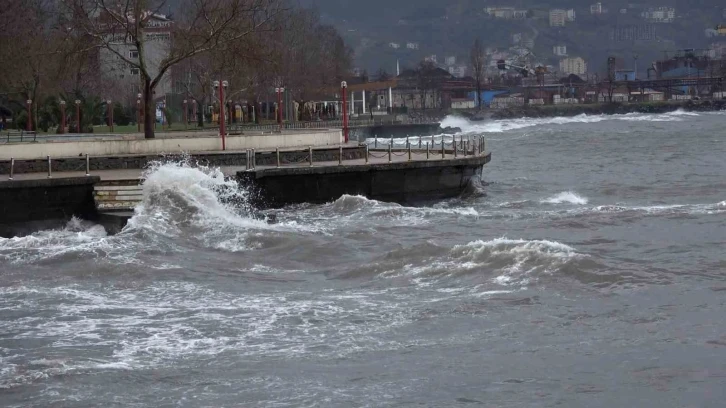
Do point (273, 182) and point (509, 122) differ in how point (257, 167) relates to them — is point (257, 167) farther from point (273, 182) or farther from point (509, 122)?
point (509, 122)

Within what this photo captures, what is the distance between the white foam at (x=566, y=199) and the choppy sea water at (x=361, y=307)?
4.08m

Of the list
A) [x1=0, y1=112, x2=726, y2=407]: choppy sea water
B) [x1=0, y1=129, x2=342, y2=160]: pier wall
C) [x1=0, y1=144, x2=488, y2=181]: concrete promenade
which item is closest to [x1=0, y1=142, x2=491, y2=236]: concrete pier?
[x1=0, y1=144, x2=488, y2=181]: concrete promenade

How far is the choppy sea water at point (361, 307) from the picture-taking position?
15.0 m

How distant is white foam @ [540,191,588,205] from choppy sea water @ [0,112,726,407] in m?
4.08

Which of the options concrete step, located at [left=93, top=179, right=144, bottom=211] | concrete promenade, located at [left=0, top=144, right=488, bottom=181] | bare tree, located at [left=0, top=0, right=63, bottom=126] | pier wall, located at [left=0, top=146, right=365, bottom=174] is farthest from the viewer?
bare tree, located at [left=0, top=0, right=63, bottom=126]

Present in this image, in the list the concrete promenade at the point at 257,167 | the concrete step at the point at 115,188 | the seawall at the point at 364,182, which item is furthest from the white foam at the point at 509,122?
the concrete step at the point at 115,188

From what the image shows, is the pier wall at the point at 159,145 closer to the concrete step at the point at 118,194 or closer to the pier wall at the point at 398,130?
the concrete step at the point at 118,194

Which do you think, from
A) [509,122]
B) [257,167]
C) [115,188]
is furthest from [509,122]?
[115,188]

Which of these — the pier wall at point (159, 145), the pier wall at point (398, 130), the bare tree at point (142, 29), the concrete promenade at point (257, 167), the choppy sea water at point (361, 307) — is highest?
the bare tree at point (142, 29)

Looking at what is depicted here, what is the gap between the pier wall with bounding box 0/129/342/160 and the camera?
3847cm

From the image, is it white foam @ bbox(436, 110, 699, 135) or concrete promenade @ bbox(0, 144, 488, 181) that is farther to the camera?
white foam @ bbox(436, 110, 699, 135)

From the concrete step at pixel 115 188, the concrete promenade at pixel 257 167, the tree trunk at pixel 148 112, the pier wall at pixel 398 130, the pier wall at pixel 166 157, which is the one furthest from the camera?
the pier wall at pixel 398 130

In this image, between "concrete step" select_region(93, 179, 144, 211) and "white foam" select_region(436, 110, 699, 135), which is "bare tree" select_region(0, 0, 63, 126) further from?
"white foam" select_region(436, 110, 699, 135)

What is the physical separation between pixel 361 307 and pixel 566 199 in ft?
70.0
